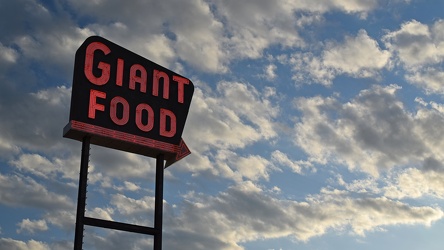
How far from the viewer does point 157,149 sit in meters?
30.2

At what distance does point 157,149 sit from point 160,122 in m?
1.44

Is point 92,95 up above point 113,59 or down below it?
below

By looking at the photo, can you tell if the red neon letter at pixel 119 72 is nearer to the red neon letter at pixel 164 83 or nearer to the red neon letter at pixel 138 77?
the red neon letter at pixel 138 77

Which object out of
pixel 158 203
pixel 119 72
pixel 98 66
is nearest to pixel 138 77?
pixel 119 72

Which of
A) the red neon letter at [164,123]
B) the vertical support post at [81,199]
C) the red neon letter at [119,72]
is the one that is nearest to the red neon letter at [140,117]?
the red neon letter at [164,123]

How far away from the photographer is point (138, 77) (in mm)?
30922

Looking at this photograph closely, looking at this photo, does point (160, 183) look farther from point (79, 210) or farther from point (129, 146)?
point (79, 210)

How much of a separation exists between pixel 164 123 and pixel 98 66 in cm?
417

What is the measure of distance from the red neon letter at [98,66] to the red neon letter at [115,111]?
0.99m

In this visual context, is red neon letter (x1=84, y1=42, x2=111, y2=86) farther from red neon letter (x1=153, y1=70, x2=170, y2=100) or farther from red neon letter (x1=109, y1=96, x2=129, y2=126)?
red neon letter (x1=153, y1=70, x2=170, y2=100)

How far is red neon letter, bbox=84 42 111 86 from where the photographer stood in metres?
29.0

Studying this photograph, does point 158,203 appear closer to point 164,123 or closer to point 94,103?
point 164,123

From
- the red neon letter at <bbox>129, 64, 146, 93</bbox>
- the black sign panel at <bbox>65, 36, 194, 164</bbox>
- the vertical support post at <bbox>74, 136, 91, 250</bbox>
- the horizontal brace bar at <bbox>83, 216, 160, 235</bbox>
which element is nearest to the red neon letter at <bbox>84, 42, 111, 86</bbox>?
the black sign panel at <bbox>65, 36, 194, 164</bbox>

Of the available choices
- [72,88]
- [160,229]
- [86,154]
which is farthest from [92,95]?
A: [160,229]
